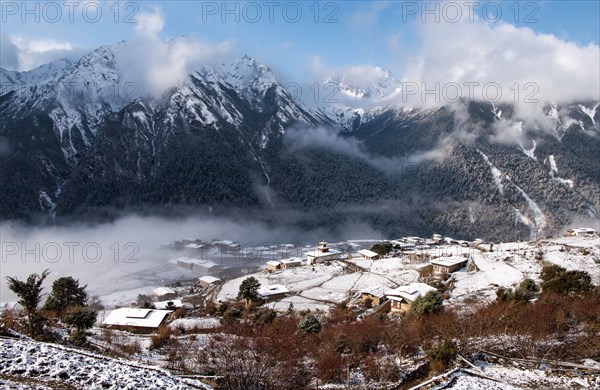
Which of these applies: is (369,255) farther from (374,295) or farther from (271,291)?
(374,295)

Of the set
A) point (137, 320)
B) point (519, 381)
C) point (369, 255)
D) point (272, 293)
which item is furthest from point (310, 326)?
point (369, 255)

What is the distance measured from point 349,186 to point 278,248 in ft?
209

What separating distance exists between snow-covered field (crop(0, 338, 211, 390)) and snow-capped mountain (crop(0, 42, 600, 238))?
126m

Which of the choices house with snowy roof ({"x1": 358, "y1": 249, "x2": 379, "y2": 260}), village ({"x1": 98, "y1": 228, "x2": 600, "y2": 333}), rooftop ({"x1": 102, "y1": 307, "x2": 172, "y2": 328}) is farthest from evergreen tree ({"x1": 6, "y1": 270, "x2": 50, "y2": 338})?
house with snowy roof ({"x1": 358, "y1": 249, "x2": 379, "y2": 260})

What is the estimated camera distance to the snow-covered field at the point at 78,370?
39.2 ft

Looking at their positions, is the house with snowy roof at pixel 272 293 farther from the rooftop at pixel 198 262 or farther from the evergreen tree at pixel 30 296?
the rooftop at pixel 198 262

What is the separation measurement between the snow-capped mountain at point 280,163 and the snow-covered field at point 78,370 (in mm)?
126291

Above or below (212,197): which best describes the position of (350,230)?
below

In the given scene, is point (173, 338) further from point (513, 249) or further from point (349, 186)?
point (349, 186)

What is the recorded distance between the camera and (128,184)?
158750 mm

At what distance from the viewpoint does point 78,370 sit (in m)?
12.4

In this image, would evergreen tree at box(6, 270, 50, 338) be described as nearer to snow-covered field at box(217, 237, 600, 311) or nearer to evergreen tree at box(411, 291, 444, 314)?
evergreen tree at box(411, 291, 444, 314)

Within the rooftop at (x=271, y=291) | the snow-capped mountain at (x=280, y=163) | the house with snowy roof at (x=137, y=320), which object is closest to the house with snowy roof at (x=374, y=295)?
the rooftop at (x=271, y=291)

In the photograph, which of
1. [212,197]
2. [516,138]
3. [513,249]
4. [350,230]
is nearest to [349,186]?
[350,230]
